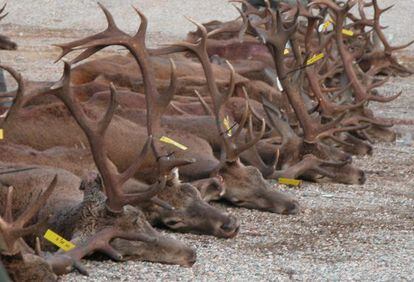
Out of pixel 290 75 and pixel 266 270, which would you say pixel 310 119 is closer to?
pixel 290 75

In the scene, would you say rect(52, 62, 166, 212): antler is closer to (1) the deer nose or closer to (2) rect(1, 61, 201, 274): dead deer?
(2) rect(1, 61, 201, 274): dead deer

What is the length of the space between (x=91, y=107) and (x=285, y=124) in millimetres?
1647

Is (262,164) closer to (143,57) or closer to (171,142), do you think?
(171,142)

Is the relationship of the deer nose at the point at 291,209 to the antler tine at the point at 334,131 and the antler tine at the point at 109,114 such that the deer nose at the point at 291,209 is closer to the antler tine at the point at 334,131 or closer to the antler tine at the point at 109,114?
the antler tine at the point at 334,131

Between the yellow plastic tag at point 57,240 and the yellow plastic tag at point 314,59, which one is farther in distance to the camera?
the yellow plastic tag at point 314,59

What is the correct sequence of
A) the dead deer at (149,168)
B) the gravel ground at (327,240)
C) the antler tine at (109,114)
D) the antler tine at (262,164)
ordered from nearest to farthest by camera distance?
1. the antler tine at (109,114)
2. the gravel ground at (327,240)
3. the dead deer at (149,168)
4. the antler tine at (262,164)

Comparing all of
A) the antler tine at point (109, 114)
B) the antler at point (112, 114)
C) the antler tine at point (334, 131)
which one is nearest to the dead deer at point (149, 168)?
the antler at point (112, 114)

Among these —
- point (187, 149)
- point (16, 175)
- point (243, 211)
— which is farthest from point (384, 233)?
point (16, 175)

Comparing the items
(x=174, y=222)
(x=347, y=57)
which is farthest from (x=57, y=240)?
(x=347, y=57)

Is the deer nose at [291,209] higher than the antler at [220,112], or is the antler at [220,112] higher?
the antler at [220,112]

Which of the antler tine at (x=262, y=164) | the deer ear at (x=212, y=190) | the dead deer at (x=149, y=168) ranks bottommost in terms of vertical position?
the antler tine at (x=262, y=164)

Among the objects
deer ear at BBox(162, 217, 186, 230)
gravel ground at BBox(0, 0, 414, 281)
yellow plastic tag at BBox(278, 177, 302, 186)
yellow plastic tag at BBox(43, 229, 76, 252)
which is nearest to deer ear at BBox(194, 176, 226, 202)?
gravel ground at BBox(0, 0, 414, 281)

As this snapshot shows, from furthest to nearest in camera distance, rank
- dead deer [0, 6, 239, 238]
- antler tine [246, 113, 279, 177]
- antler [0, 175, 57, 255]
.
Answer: antler tine [246, 113, 279, 177] → dead deer [0, 6, 239, 238] → antler [0, 175, 57, 255]

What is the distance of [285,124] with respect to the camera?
36.0ft
